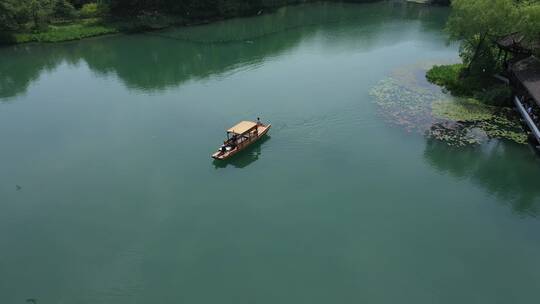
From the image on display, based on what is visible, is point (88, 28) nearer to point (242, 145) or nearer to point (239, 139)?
point (239, 139)

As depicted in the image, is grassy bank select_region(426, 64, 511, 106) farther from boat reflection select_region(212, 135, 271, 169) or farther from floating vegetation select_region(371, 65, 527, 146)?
boat reflection select_region(212, 135, 271, 169)

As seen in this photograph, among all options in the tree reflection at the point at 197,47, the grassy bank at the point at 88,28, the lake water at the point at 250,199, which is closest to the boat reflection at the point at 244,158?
the lake water at the point at 250,199

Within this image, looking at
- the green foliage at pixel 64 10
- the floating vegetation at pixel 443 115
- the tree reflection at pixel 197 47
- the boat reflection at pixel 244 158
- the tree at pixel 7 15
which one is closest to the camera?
the boat reflection at pixel 244 158

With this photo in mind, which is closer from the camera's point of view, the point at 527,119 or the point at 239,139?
the point at 239,139

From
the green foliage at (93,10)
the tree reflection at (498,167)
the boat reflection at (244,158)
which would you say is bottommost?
the tree reflection at (498,167)

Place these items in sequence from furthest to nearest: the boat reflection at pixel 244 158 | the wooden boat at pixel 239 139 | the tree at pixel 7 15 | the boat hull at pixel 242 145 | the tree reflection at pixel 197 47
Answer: the tree at pixel 7 15, the tree reflection at pixel 197 47, the boat reflection at pixel 244 158, the wooden boat at pixel 239 139, the boat hull at pixel 242 145

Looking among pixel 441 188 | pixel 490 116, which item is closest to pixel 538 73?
pixel 490 116

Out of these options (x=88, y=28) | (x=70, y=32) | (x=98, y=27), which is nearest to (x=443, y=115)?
(x=98, y=27)

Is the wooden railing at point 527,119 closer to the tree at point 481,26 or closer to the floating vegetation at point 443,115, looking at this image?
the floating vegetation at point 443,115
